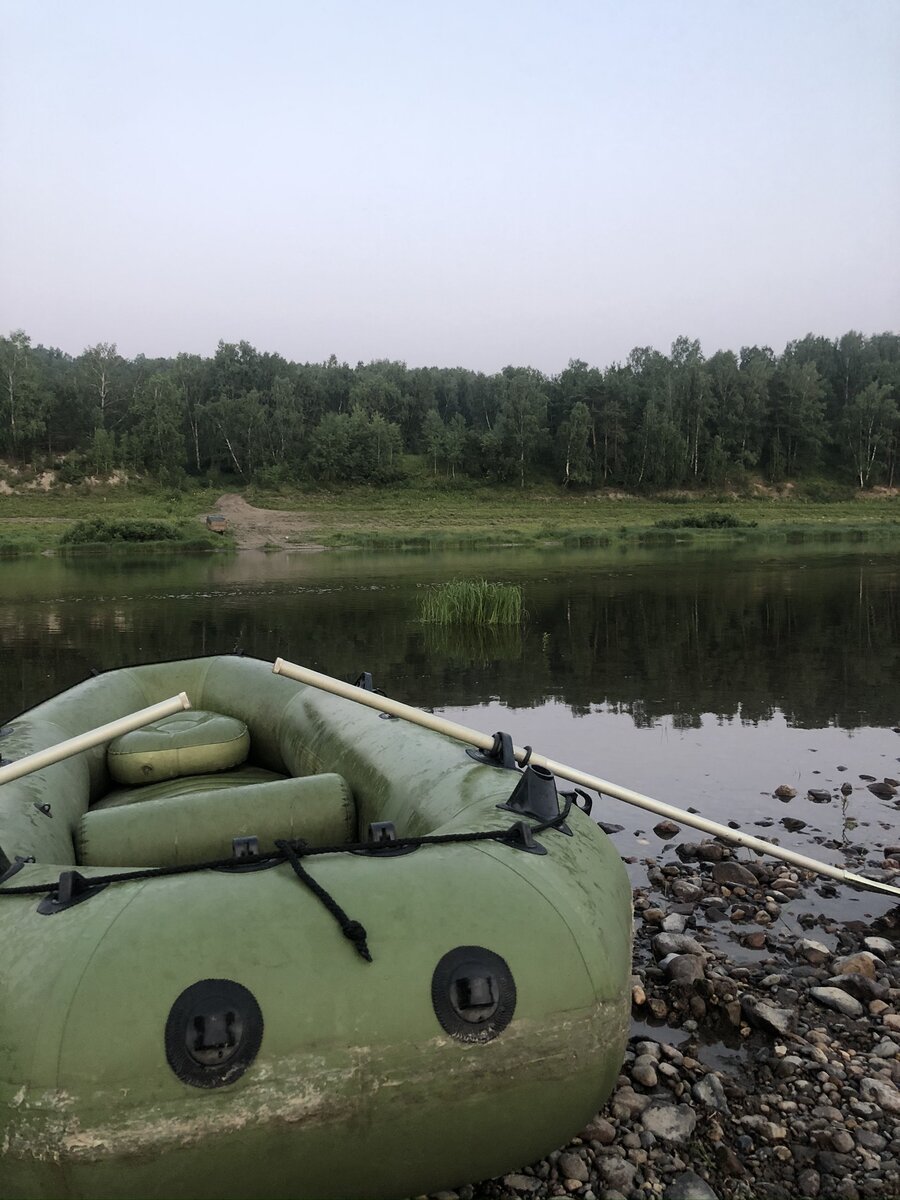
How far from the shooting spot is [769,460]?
73.6 m

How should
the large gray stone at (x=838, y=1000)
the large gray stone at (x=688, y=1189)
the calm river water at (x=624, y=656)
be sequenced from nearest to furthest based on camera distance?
the large gray stone at (x=688, y=1189) < the large gray stone at (x=838, y=1000) < the calm river water at (x=624, y=656)

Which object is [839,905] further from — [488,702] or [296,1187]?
[488,702]

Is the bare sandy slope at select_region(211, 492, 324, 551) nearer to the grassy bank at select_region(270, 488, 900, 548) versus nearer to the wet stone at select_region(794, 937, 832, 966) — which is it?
the grassy bank at select_region(270, 488, 900, 548)

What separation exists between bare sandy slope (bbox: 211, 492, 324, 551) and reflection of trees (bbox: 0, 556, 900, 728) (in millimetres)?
21584

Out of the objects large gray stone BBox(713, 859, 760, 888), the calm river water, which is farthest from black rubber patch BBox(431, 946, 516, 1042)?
the calm river water

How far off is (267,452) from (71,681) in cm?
5946

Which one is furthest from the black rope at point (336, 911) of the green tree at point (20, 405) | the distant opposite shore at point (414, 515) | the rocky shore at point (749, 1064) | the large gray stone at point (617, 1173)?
the green tree at point (20, 405)

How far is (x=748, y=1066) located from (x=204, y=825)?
251 cm

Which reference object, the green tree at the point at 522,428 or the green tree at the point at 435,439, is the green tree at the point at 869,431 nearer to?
the green tree at the point at 522,428

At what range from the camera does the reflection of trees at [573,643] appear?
11.3 meters

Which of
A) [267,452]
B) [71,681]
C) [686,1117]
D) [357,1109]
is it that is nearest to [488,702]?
[71,681]

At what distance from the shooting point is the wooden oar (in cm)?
343

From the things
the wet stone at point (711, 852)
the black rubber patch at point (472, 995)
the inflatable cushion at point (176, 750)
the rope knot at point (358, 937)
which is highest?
the rope knot at point (358, 937)

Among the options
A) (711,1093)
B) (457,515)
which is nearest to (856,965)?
(711,1093)
